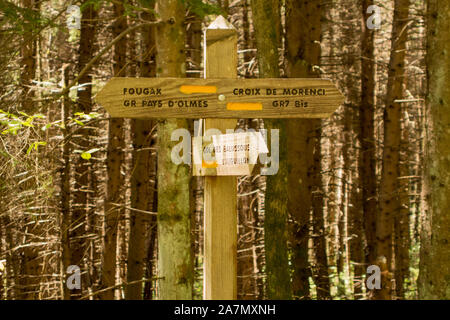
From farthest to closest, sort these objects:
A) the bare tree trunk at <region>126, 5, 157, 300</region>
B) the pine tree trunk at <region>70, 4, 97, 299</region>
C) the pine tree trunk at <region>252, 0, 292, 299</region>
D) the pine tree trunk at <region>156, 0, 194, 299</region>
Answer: the pine tree trunk at <region>70, 4, 97, 299</region> → the bare tree trunk at <region>126, 5, 157, 300</region> → the pine tree trunk at <region>252, 0, 292, 299</region> → the pine tree trunk at <region>156, 0, 194, 299</region>

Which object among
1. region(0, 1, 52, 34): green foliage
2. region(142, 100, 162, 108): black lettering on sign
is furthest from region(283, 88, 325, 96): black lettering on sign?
region(0, 1, 52, 34): green foliage

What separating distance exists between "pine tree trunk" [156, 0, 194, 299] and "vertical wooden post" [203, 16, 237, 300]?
290 cm

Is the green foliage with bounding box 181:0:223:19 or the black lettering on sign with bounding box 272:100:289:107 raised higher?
the green foliage with bounding box 181:0:223:19

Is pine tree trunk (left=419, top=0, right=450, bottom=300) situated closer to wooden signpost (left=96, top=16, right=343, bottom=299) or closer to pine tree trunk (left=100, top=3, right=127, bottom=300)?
wooden signpost (left=96, top=16, right=343, bottom=299)

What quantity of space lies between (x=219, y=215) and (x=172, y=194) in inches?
120

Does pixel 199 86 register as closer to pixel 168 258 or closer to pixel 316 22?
pixel 168 258

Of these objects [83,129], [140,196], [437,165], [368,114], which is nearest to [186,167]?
[437,165]

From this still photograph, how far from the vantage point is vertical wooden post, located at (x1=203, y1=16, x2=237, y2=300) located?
3.62 m

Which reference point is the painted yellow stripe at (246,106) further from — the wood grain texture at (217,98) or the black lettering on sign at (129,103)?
the black lettering on sign at (129,103)

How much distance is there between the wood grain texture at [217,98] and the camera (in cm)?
358

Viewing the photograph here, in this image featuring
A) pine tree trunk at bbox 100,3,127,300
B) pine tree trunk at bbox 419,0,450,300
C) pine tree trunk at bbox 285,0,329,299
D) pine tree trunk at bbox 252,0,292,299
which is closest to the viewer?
pine tree trunk at bbox 419,0,450,300

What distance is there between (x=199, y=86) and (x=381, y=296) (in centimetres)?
Result: 894

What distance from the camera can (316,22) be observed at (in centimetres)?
1116
